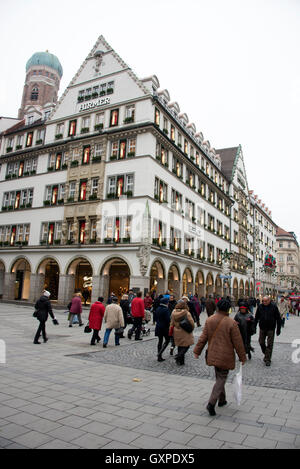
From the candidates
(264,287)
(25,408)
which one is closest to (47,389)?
(25,408)

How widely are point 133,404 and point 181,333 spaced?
366 cm

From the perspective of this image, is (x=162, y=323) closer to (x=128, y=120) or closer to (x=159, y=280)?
(x=159, y=280)

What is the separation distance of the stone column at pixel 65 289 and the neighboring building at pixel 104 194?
0.13 meters

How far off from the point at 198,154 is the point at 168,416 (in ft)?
126

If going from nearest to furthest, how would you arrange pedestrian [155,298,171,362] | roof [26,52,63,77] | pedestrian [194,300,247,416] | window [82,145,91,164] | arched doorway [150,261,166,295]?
pedestrian [194,300,247,416], pedestrian [155,298,171,362], arched doorway [150,261,166,295], window [82,145,91,164], roof [26,52,63,77]

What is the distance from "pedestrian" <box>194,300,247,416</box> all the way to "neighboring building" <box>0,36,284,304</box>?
67.2 ft

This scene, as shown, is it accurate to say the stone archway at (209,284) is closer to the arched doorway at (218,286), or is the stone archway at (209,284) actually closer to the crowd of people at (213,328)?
the arched doorway at (218,286)

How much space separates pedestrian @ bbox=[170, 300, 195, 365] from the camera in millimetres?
9453

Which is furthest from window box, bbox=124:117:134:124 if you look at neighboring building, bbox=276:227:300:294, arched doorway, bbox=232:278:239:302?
neighboring building, bbox=276:227:300:294

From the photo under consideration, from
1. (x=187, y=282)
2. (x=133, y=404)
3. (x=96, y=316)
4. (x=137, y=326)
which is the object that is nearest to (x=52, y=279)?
(x=187, y=282)

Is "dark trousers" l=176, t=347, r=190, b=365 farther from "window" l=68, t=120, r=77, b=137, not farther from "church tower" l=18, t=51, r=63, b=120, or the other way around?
"church tower" l=18, t=51, r=63, b=120

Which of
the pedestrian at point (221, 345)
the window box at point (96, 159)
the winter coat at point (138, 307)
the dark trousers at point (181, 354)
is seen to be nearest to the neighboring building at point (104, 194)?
the window box at point (96, 159)

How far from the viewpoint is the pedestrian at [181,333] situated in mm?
9453

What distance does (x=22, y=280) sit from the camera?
1451 inches
